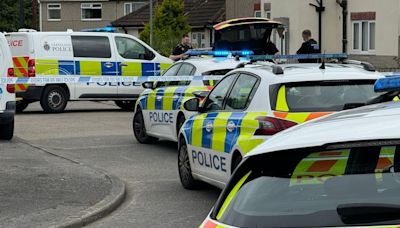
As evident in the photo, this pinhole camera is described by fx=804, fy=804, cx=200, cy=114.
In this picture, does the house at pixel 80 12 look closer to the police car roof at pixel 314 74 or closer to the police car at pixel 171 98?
the police car at pixel 171 98

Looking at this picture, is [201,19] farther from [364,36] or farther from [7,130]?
[7,130]

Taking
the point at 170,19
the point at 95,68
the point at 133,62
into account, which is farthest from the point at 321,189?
the point at 170,19

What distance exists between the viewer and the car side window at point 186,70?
41.7 feet

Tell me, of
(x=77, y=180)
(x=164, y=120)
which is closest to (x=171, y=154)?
(x=164, y=120)

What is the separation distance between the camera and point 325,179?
312 centimetres

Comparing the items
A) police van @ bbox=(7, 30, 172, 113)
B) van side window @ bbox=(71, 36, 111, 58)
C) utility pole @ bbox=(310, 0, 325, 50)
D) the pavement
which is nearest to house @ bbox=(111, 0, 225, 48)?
utility pole @ bbox=(310, 0, 325, 50)

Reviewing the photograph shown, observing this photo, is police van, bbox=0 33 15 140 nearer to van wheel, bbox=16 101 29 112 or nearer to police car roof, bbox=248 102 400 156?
van wheel, bbox=16 101 29 112

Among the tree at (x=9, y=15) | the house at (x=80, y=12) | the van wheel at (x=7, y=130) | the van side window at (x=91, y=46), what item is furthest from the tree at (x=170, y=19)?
the van wheel at (x=7, y=130)

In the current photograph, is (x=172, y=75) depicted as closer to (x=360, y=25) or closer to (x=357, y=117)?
(x=357, y=117)

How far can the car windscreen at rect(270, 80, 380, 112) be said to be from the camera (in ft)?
24.4

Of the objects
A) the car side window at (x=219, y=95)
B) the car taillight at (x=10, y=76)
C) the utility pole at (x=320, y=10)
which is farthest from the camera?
the utility pole at (x=320, y=10)

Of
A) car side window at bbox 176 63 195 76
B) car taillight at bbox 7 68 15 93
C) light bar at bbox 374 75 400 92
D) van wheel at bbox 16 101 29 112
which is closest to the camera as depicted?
light bar at bbox 374 75 400 92

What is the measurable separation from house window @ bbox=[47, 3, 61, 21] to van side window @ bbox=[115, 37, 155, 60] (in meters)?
46.4

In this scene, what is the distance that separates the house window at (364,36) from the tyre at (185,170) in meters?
17.1
